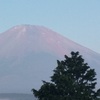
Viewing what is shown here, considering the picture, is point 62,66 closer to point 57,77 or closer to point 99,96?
point 57,77

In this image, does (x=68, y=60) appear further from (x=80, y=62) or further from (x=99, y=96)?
(x=99, y=96)

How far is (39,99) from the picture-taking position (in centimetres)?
1470

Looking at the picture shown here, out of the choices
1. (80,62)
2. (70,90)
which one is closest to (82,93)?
(70,90)

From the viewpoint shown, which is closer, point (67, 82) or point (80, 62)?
point (67, 82)

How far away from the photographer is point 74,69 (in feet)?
48.6

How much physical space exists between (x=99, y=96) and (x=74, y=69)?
119cm

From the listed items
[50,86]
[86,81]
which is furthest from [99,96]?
[50,86]

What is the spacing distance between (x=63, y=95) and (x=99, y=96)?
4.41 ft

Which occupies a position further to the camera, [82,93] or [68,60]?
[68,60]

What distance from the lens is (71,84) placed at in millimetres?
14180

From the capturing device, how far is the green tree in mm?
14141

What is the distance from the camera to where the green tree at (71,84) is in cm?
1414

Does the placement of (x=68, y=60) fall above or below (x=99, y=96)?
above

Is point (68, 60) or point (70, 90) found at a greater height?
point (68, 60)
